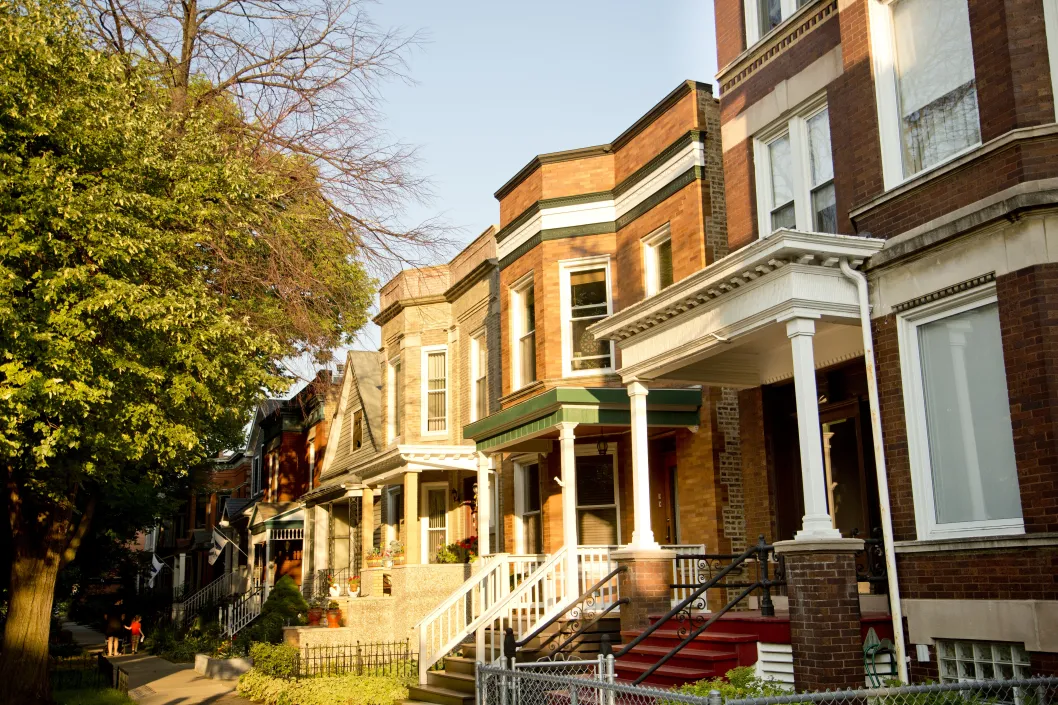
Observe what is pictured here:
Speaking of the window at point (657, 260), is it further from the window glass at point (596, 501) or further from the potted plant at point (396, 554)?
the potted plant at point (396, 554)

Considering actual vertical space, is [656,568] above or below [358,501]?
below

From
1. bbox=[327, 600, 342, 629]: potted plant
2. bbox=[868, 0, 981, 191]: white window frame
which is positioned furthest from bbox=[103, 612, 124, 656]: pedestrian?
bbox=[868, 0, 981, 191]: white window frame

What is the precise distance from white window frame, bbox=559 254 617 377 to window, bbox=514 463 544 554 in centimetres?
244

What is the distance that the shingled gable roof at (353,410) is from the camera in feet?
95.2

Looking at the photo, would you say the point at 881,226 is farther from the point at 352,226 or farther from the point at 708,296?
the point at 352,226

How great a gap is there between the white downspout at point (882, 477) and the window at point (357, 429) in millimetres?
21291

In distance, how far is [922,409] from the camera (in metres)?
10.4

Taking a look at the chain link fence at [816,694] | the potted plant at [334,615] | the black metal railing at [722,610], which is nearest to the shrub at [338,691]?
the potted plant at [334,615]

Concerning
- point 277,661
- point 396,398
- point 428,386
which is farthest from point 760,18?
point 396,398

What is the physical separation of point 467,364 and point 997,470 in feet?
51.8

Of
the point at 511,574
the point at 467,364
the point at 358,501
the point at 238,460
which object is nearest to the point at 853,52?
the point at 511,574

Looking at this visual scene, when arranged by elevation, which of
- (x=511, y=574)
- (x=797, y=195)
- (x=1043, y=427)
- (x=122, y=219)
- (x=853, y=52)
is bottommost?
(x=511, y=574)

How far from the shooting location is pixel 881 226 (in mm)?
11156

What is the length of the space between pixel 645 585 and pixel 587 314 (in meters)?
6.60
